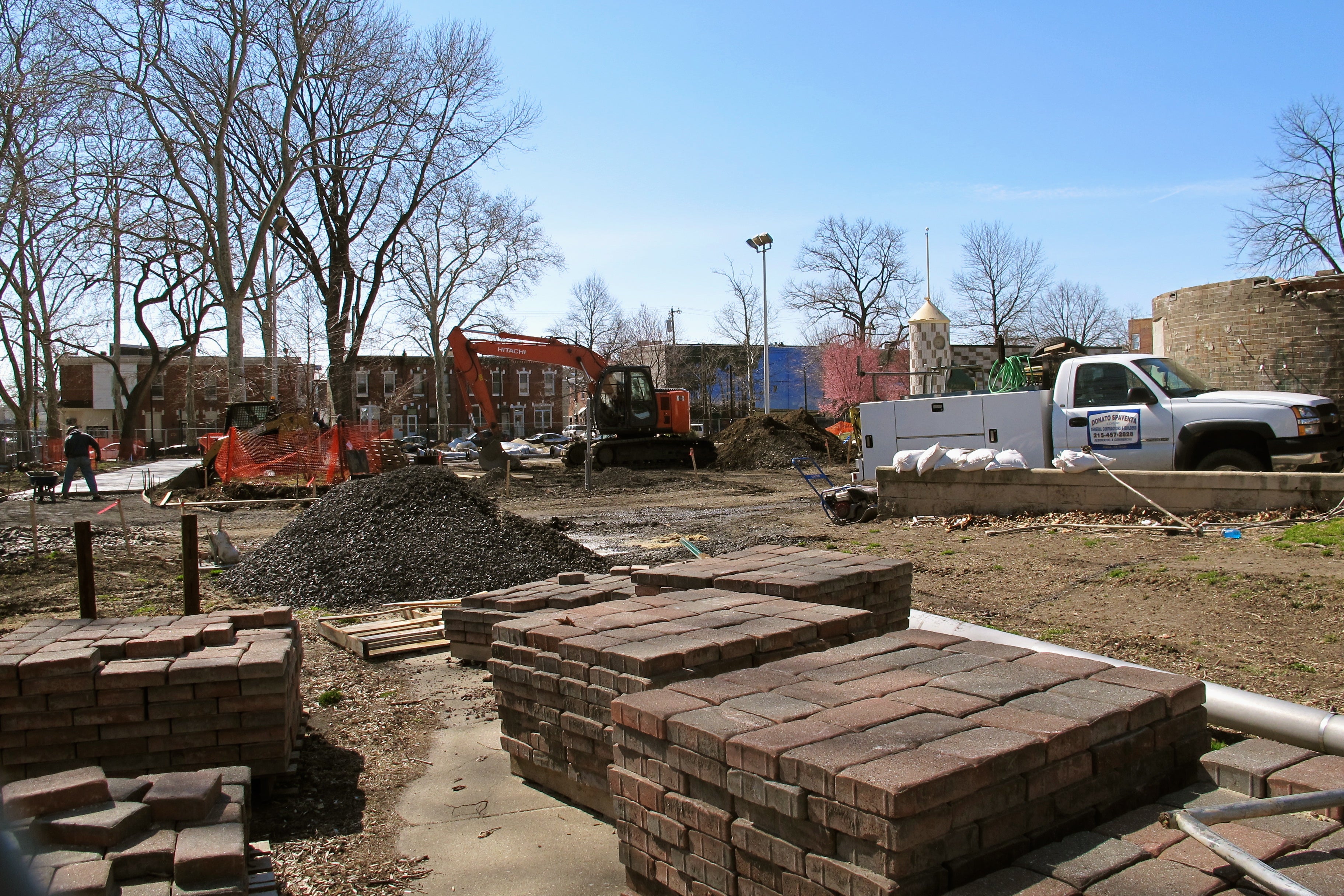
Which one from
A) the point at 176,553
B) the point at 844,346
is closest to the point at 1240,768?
the point at 176,553

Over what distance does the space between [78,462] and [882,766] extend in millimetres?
23862

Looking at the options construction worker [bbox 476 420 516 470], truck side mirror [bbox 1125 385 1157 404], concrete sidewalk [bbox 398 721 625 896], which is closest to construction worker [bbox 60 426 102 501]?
construction worker [bbox 476 420 516 470]

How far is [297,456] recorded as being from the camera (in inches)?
972

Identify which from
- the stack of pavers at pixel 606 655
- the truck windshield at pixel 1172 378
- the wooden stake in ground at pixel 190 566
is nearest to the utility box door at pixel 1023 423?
the truck windshield at pixel 1172 378

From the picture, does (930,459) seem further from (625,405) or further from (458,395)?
(458,395)

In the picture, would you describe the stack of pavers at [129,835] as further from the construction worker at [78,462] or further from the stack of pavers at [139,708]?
the construction worker at [78,462]

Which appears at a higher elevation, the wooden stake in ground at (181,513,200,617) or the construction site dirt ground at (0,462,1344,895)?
the wooden stake in ground at (181,513,200,617)

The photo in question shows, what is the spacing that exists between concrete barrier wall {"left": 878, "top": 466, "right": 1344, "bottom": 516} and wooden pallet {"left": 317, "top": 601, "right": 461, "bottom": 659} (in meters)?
7.56

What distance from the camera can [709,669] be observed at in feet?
13.2

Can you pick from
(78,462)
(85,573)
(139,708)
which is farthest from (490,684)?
(78,462)

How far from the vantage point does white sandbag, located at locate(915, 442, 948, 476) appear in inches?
543

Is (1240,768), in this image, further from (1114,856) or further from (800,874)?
(800,874)

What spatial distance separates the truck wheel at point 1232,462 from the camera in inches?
471

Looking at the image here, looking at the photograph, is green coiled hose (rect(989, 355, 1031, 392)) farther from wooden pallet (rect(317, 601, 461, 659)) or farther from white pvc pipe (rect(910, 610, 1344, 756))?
white pvc pipe (rect(910, 610, 1344, 756))
